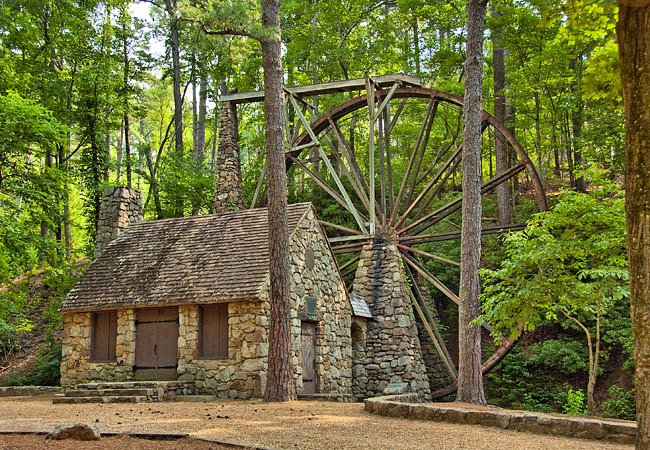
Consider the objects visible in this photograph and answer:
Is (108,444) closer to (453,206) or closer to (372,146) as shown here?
(372,146)

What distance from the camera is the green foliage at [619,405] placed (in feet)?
42.6

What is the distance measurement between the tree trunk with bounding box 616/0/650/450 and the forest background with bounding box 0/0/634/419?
3.46 feet

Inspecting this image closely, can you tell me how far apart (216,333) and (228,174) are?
7.06 metres

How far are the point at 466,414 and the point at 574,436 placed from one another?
4.42 feet

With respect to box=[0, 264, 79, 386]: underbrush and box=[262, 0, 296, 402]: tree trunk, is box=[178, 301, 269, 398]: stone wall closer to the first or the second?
box=[262, 0, 296, 402]: tree trunk

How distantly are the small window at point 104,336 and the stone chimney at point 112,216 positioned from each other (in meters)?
2.33

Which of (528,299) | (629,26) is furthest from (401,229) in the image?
(629,26)

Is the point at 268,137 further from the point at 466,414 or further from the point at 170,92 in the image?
the point at 170,92

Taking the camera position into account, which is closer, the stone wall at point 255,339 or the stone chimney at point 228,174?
the stone wall at point 255,339

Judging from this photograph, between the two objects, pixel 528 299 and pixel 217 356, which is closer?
pixel 528 299

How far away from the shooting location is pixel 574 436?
754 centimetres

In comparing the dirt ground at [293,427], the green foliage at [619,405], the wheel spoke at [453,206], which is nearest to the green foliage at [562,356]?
the green foliage at [619,405]

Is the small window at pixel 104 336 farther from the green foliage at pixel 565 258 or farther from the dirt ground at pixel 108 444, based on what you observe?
the green foliage at pixel 565 258

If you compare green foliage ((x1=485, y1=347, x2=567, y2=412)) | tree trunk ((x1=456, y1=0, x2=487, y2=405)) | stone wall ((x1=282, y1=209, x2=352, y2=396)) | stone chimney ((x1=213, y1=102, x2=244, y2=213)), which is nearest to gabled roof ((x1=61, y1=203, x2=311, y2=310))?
stone wall ((x1=282, y1=209, x2=352, y2=396))
